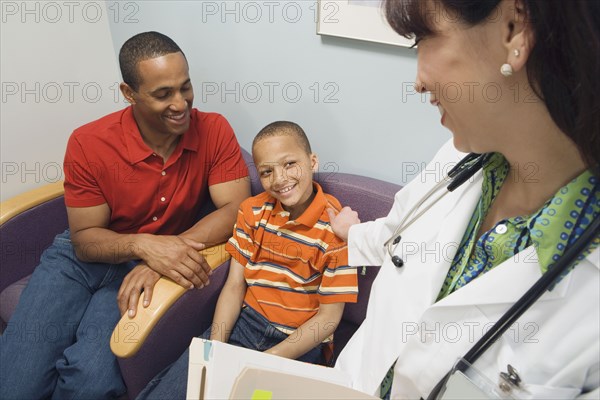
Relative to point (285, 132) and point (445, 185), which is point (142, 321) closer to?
point (285, 132)

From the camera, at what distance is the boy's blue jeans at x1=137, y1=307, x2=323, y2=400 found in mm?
1466

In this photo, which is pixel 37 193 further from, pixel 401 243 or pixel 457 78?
pixel 457 78

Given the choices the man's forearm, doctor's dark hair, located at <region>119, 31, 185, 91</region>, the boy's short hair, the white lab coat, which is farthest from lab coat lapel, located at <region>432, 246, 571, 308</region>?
doctor's dark hair, located at <region>119, 31, 185, 91</region>

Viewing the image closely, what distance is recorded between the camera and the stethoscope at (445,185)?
1.03m

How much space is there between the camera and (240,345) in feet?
5.27

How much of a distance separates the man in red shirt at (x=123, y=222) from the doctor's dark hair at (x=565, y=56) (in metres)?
1.13

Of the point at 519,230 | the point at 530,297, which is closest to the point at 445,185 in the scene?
the point at 519,230

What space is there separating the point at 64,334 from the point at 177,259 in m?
0.50

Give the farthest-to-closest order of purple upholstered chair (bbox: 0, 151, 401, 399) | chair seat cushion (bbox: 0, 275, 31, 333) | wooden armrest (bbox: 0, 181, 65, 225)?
wooden armrest (bbox: 0, 181, 65, 225), chair seat cushion (bbox: 0, 275, 31, 333), purple upholstered chair (bbox: 0, 151, 401, 399)

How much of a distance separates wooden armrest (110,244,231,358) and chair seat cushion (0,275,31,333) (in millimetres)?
631

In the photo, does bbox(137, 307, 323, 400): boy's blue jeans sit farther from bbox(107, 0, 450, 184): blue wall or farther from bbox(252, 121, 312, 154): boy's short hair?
bbox(107, 0, 450, 184): blue wall

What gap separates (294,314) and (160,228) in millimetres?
651

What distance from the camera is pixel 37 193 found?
2.06m
